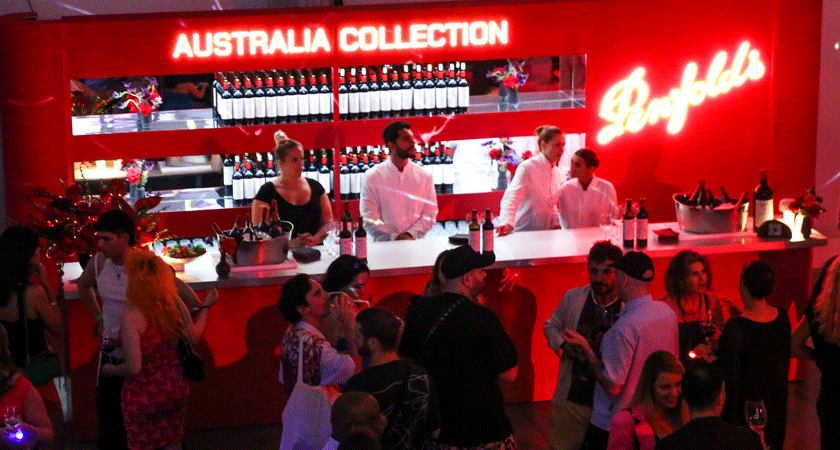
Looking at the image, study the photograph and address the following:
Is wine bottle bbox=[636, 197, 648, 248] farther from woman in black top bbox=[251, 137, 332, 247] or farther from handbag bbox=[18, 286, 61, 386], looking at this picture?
handbag bbox=[18, 286, 61, 386]

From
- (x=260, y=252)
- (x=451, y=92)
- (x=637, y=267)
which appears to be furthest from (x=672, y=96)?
(x=637, y=267)

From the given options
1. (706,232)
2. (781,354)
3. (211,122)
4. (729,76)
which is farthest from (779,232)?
(211,122)

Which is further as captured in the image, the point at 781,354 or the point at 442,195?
the point at 442,195

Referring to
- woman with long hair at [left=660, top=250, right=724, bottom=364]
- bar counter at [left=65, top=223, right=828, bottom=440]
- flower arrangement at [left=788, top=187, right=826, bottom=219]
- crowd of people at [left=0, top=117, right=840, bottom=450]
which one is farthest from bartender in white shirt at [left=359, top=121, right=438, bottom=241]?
woman with long hair at [left=660, top=250, right=724, bottom=364]

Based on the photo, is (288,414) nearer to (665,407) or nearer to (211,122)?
(665,407)

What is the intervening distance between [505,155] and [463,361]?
4215 millimetres

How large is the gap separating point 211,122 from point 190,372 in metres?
3.44

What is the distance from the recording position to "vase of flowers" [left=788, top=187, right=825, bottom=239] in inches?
225

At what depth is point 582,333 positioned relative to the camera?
4.25 m

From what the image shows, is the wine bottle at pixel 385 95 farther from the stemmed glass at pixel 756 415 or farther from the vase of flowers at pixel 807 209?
the stemmed glass at pixel 756 415

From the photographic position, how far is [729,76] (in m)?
7.47

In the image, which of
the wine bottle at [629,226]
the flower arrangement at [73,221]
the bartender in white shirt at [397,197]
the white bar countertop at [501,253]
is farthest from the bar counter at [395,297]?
the bartender in white shirt at [397,197]

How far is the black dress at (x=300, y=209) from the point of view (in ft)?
19.7

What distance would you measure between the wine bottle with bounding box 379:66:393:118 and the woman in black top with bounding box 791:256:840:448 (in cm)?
388
